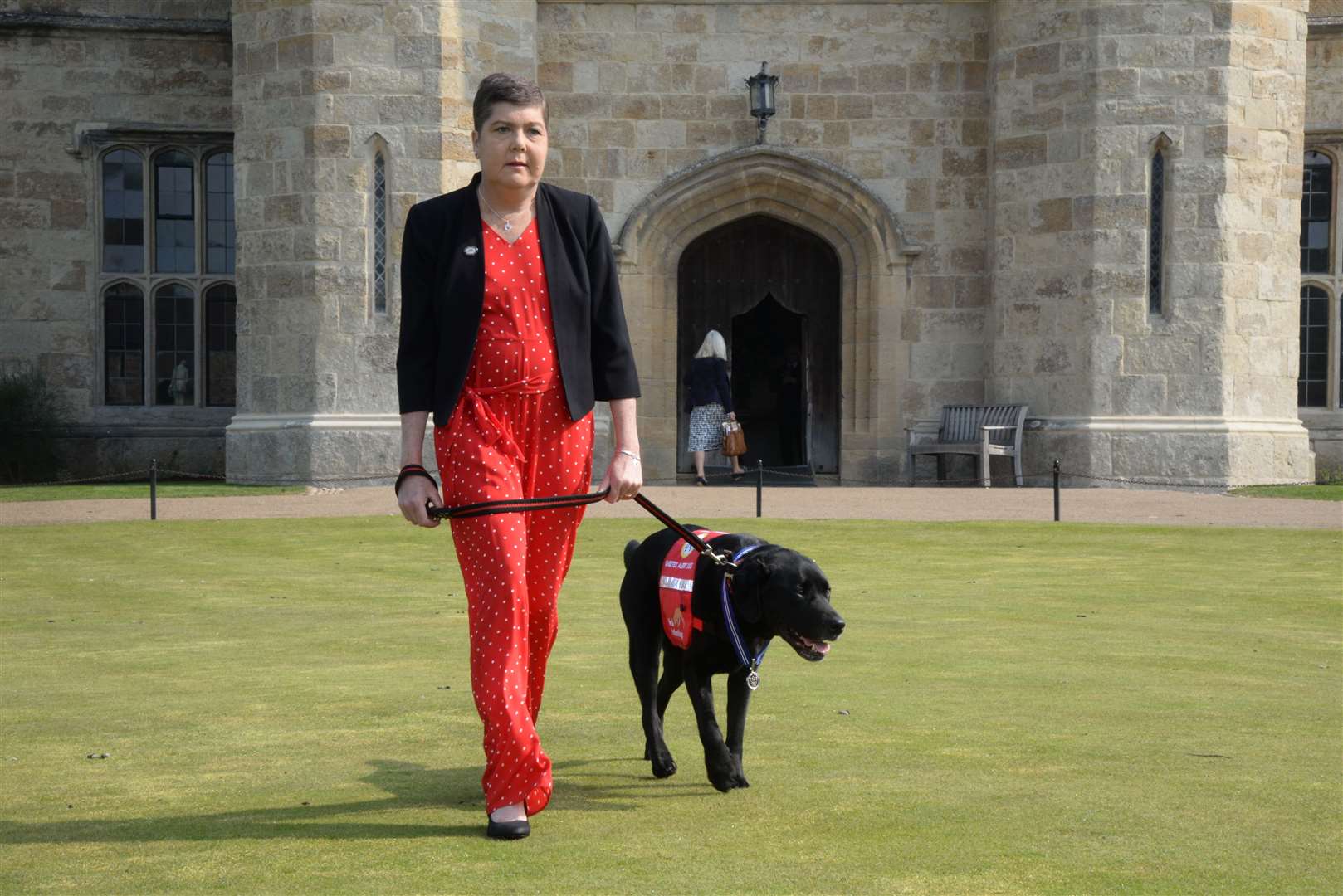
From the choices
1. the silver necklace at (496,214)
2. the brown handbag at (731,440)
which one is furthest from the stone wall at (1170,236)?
the silver necklace at (496,214)

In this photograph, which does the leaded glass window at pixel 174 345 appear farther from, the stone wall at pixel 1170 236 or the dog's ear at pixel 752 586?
the dog's ear at pixel 752 586

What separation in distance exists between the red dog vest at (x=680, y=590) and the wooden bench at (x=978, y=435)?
12925 mm

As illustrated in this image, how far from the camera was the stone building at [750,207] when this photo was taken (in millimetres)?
16922

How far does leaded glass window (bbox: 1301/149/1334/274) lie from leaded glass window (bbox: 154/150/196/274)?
513 inches

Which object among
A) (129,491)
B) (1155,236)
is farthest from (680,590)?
(1155,236)

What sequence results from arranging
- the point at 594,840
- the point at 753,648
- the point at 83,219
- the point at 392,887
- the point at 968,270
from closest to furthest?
the point at 392,887, the point at 594,840, the point at 753,648, the point at 968,270, the point at 83,219

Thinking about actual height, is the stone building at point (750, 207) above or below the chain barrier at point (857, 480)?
above

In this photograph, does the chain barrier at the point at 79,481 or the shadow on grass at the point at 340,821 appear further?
the chain barrier at the point at 79,481

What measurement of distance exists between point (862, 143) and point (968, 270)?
1760 millimetres

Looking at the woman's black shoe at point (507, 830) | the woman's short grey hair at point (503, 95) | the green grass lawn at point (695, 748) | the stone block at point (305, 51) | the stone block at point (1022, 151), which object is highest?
the stone block at point (305, 51)

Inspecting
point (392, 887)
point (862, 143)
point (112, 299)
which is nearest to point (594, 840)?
point (392, 887)

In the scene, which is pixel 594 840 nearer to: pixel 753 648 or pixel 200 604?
pixel 753 648

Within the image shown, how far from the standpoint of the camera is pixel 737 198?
60.5 ft

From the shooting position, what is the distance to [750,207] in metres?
18.5
